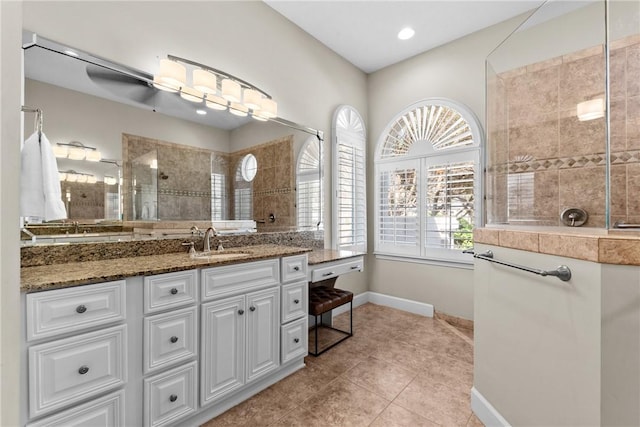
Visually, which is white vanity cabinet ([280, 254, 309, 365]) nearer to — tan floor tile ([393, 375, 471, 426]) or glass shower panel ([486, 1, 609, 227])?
tan floor tile ([393, 375, 471, 426])

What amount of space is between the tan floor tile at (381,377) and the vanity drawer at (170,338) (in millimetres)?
1152

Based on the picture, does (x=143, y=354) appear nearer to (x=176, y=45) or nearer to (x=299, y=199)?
(x=299, y=199)

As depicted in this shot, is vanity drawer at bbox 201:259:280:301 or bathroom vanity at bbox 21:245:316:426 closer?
bathroom vanity at bbox 21:245:316:426

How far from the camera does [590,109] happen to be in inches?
85.2

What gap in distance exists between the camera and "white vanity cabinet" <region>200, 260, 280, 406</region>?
1584 millimetres

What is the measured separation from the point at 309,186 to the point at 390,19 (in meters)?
1.78

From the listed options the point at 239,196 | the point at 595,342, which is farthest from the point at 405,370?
the point at 239,196

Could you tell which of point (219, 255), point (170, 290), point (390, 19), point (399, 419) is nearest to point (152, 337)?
point (170, 290)

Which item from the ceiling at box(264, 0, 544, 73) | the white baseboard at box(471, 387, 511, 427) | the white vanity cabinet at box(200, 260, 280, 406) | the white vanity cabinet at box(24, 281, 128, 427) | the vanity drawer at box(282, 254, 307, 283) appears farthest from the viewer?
the ceiling at box(264, 0, 544, 73)

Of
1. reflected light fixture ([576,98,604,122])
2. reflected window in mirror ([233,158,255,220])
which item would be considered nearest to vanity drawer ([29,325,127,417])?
reflected window in mirror ([233,158,255,220])

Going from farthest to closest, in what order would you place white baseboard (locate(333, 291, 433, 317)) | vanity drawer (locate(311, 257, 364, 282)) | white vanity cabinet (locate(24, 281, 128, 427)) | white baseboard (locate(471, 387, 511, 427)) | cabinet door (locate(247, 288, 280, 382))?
white baseboard (locate(333, 291, 433, 317)) < vanity drawer (locate(311, 257, 364, 282)) < cabinet door (locate(247, 288, 280, 382)) < white baseboard (locate(471, 387, 511, 427)) < white vanity cabinet (locate(24, 281, 128, 427))

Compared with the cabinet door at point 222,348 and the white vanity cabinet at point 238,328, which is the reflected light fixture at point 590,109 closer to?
the white vanity cabinet at point 238,328

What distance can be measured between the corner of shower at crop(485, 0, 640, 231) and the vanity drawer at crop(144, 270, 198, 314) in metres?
2.11

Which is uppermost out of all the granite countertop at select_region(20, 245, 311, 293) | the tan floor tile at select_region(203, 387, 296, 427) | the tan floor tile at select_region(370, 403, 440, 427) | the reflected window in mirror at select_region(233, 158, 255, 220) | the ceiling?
the ceiling
